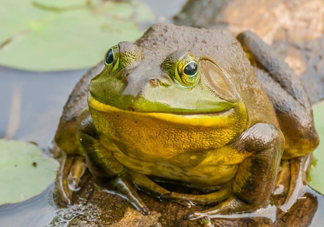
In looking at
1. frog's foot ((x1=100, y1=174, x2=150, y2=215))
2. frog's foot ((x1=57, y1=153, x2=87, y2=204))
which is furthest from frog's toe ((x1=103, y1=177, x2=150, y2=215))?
frog's foot ((x1=57, y1=153, x2=87, y2=204))

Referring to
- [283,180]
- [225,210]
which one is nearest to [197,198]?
[225,210]

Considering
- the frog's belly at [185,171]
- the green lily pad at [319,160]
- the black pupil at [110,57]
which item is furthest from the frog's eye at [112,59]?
the green lily pad at [319,160]

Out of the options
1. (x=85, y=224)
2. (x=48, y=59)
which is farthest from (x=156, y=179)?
(x=48, y=59)

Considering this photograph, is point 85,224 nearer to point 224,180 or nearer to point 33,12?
point 224,180

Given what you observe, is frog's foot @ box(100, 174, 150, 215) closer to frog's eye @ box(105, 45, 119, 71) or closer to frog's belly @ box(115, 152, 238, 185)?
frog's belly @ box(115, 152, 238, 185)

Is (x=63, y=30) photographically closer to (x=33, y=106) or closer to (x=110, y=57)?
(x=33, y=106)

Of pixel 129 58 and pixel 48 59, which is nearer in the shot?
pixel 129 58
